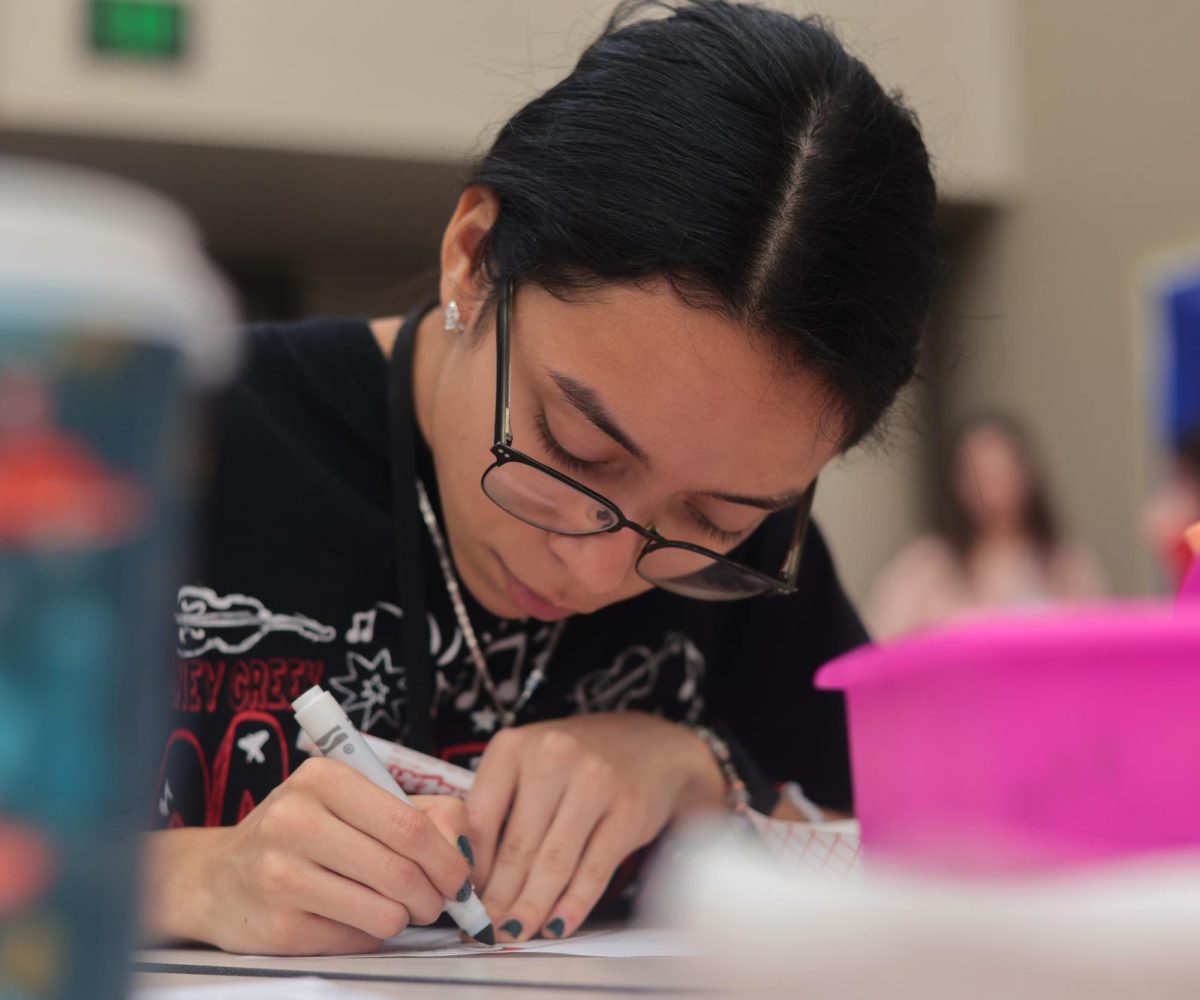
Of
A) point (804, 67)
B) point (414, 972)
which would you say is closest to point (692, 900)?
point (414, 972)

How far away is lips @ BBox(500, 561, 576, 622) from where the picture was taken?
0.92 m

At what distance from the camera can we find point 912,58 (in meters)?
3.98

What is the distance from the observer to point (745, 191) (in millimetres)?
783

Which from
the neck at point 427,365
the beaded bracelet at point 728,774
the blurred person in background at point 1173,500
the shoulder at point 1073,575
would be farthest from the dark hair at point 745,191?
the shoulder at point 1073,575

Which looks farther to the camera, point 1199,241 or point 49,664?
point 1199,241

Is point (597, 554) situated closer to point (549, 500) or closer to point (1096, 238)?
point (549, 500)

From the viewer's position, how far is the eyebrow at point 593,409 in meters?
0.80

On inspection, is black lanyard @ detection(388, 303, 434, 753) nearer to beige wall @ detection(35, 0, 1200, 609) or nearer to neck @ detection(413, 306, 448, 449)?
neck @ detection(413, 306, 448, 449)

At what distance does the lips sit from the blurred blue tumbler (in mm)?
624

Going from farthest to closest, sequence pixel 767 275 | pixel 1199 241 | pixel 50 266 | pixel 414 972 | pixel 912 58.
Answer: pixel 912 58 → pixel 1199 241 → pixel 767 275 → pixel 414 972 → pixel 50 266

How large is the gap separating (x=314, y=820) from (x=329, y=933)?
6 cm

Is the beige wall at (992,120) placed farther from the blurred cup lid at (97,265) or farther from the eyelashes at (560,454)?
the blurred cup lid at (97,265)

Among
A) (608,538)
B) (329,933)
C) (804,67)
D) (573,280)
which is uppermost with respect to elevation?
(804,67)

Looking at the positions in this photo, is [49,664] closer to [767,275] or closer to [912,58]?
[767,275]
